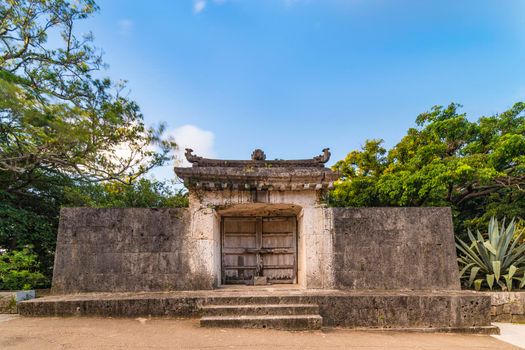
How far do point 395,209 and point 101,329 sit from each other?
19.2 ft

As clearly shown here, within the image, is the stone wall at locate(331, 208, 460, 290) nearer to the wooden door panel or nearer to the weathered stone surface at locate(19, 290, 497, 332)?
the weathered stone surface at locate(19, 290, 497, 332)

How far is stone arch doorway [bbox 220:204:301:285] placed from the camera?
7648 mm

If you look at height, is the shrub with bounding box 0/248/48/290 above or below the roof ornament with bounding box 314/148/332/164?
below

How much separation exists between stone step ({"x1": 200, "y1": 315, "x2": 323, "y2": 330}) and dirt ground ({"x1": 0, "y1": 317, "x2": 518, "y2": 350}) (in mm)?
130

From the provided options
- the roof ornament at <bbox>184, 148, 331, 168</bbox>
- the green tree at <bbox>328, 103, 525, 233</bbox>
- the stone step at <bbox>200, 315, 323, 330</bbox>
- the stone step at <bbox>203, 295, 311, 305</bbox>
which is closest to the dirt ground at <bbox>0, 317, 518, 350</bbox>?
the stone step at <bbox>200, 315, 323, 330</bbox>

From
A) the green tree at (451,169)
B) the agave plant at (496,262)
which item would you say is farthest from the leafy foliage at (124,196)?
the agave plant at (496,262)

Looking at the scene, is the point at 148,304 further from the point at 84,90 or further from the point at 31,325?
the point at 84,90

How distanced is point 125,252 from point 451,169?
331 inches

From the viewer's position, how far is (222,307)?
5223mm

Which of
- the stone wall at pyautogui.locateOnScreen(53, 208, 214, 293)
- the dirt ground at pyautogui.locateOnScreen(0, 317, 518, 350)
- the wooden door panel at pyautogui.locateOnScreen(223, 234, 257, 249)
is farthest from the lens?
the wooden door panel at pyautogui.locateOnScreen(223, 234, 257, 249)

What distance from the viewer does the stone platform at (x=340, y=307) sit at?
532 cm

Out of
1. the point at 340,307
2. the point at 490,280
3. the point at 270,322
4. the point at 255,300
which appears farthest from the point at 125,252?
the point at 490,280

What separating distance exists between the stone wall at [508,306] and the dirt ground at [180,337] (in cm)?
121

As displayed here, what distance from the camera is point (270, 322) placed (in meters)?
4.97
